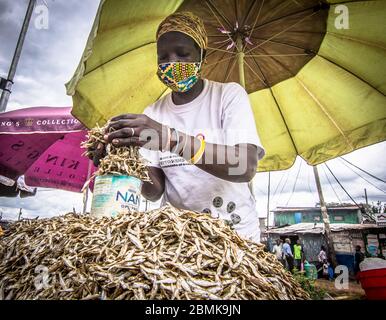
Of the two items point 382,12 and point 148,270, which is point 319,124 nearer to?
point 382,12

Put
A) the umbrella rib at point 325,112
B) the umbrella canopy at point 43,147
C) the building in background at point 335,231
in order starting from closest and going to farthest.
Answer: the umbrella rib at point 325,112
the umbrella canopy at point 43,147
the building in background at point 335,231

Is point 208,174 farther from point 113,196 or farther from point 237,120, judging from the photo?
point 113,196

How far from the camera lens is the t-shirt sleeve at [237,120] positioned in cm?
152

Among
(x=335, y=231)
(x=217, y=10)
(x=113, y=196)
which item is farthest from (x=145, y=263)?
(x=335, y=231)

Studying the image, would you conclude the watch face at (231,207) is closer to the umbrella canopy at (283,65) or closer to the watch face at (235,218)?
the watch face at (235,218)

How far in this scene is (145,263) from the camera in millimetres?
798

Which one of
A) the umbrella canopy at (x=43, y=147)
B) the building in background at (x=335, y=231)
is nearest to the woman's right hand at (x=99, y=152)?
the umbrella canopy at (x=43, y=147)

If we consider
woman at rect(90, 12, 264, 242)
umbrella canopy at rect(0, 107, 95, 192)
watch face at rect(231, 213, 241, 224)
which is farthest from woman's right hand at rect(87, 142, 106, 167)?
umbrella canopy at rect(0, 107, 95, 192)

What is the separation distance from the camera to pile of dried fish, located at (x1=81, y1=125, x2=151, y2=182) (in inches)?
48.4

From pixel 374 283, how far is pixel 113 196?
1435 millimetres

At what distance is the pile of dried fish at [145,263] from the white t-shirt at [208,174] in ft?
2.11

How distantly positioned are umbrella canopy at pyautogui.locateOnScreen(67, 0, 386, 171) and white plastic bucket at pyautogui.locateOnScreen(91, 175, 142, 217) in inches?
52.8

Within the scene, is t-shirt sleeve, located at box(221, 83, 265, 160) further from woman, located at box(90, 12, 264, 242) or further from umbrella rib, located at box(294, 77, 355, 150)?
umbrella rib, located at box(294, 77, 355, 150)

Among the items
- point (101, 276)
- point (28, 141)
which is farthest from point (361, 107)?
point (28, 141)
